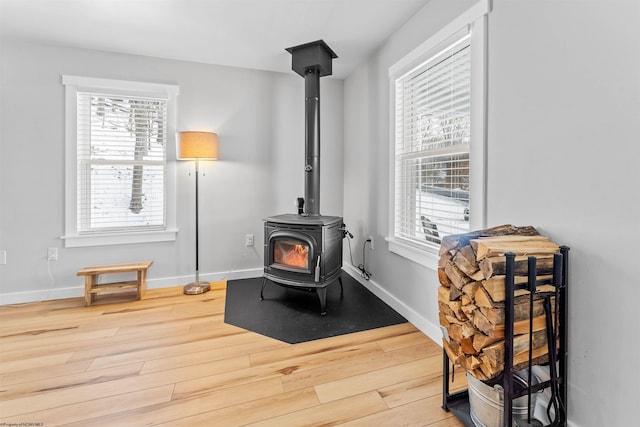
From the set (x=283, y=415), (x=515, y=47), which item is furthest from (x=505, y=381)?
(x=515, y=47)

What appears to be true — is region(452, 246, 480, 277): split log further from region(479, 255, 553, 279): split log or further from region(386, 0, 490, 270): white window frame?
Result: region(386, 0, 490, 270): white window frame

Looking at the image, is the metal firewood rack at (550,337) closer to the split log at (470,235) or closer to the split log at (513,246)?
the split log at (513,246)

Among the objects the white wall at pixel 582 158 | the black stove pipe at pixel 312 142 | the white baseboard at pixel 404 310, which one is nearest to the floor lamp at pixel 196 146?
the black stove pipe at pixel 312 142

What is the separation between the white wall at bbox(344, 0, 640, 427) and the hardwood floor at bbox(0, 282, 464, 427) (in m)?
0.65

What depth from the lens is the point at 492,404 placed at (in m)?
1.29

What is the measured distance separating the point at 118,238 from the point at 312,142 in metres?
2.22

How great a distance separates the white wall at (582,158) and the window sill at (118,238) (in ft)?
10.0

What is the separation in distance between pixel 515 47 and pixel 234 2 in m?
1.90

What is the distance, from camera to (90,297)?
278cm

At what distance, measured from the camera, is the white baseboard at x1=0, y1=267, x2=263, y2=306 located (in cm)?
283

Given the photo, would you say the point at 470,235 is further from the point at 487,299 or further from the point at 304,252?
the point at 304,252

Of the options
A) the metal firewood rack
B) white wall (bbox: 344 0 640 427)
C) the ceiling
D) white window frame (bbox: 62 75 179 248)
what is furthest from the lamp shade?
the metal firewood rack

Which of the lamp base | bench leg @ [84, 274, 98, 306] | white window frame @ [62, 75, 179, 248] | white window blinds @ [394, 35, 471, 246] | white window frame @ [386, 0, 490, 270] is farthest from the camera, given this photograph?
the lamp base

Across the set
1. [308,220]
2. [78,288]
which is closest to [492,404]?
[308,220]
